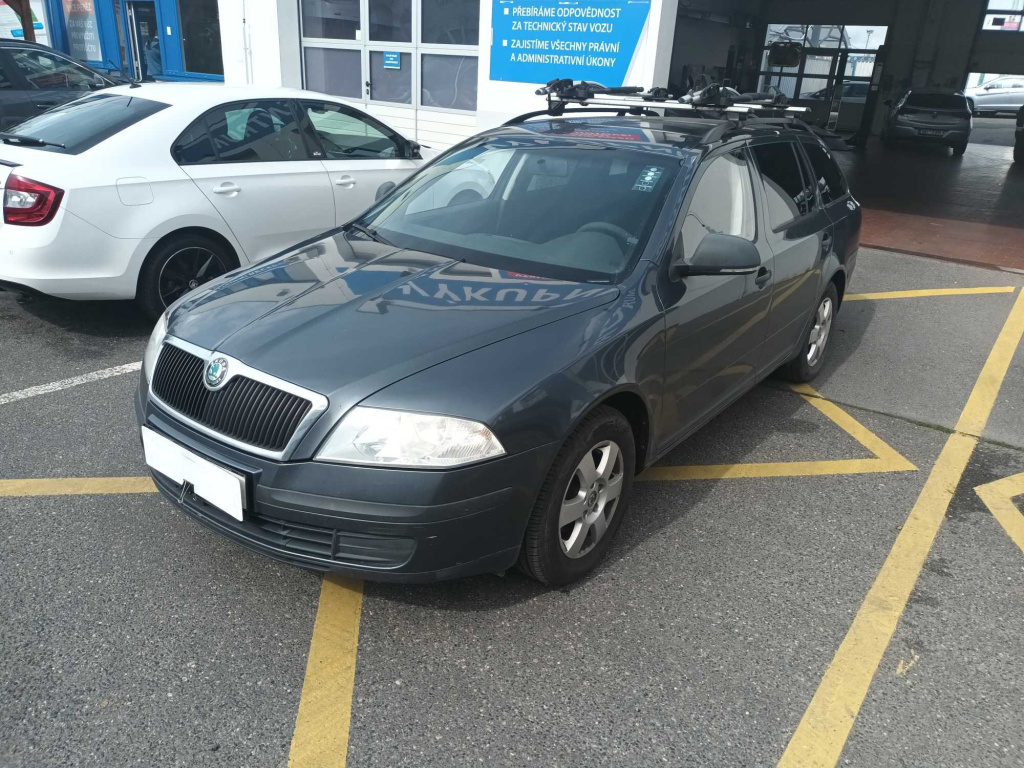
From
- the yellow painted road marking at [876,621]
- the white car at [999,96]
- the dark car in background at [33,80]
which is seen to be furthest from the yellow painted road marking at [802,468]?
the white car at [999,96]

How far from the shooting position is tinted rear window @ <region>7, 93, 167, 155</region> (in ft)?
16.7

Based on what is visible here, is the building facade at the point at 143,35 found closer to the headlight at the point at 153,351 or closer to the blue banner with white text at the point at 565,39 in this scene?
the blue banner with white text at the point at 565,39

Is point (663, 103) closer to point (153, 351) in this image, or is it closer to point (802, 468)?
point (802, 468)

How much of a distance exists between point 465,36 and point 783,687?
10419 mm

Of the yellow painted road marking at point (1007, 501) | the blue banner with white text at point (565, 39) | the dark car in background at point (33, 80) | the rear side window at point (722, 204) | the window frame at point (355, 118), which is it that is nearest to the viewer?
the rear side window at point (722, 204)

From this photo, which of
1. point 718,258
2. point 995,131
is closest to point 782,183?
point 718,258

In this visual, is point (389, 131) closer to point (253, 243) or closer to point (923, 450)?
point (253, 243)

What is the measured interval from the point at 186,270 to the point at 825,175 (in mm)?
4163

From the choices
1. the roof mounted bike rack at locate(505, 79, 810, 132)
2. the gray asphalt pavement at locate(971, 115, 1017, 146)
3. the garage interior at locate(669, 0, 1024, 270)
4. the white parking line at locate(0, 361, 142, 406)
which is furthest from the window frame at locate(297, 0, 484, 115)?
the gray asphalt pavement at locate(971, 115, 1017, 146)

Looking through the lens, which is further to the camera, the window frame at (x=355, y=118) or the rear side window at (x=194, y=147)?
the window frame at (x=355, y=118)

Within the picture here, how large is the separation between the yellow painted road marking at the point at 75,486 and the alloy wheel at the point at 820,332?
3794 millimetres

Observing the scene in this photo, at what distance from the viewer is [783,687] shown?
259cm

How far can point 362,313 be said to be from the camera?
9.39ft

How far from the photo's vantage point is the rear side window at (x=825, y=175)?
16.1 feet
